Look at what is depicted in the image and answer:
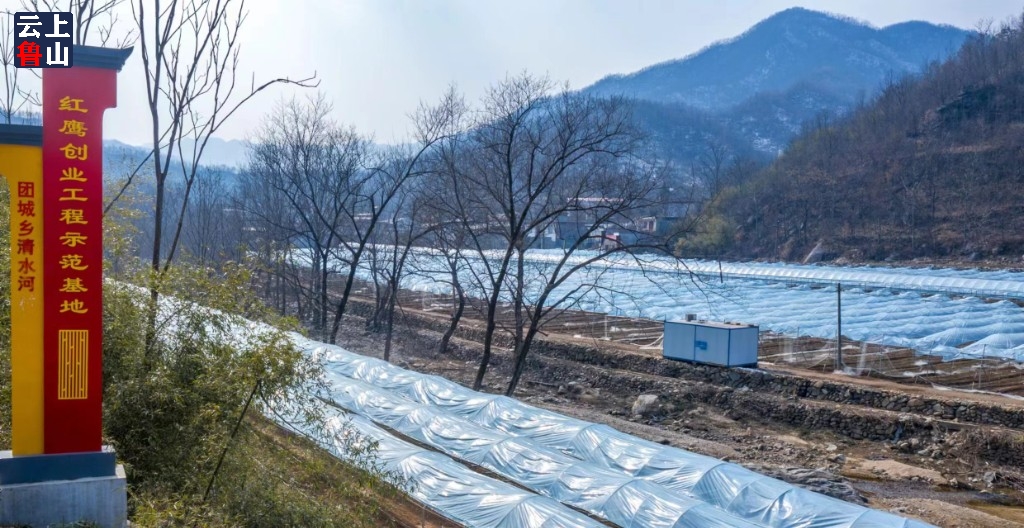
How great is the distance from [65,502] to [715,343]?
18.7 metres

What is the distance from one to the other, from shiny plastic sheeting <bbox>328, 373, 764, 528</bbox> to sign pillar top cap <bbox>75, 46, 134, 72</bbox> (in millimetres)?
5110

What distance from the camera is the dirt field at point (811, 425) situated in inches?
553

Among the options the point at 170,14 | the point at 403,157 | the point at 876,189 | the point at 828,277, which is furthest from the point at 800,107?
the point at 170,14

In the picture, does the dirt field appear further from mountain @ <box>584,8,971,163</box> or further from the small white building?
mountain @ <box>584,8,971,163</box>

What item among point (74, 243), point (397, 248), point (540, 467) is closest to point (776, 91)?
point (397, 248)

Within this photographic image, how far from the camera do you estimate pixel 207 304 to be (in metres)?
7.40

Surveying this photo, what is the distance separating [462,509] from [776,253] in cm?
4912

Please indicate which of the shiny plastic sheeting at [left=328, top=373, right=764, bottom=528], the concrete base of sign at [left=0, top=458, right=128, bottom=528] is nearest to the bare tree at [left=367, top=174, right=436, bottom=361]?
the shiny plastic sheeting at [left=328, top=373, right=764, bottom=528]

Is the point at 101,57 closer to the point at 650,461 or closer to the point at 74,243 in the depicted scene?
the point at 74,243

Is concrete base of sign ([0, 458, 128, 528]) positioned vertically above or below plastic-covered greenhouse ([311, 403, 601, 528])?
above

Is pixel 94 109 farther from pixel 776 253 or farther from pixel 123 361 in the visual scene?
pixel 776 253

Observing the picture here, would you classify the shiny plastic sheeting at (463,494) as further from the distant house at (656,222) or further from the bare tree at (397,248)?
the distant house at (656,222)

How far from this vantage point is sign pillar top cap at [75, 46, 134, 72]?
562 cm

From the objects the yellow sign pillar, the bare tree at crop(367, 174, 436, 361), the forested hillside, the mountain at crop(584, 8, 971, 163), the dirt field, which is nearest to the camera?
the yellow sign pillar
